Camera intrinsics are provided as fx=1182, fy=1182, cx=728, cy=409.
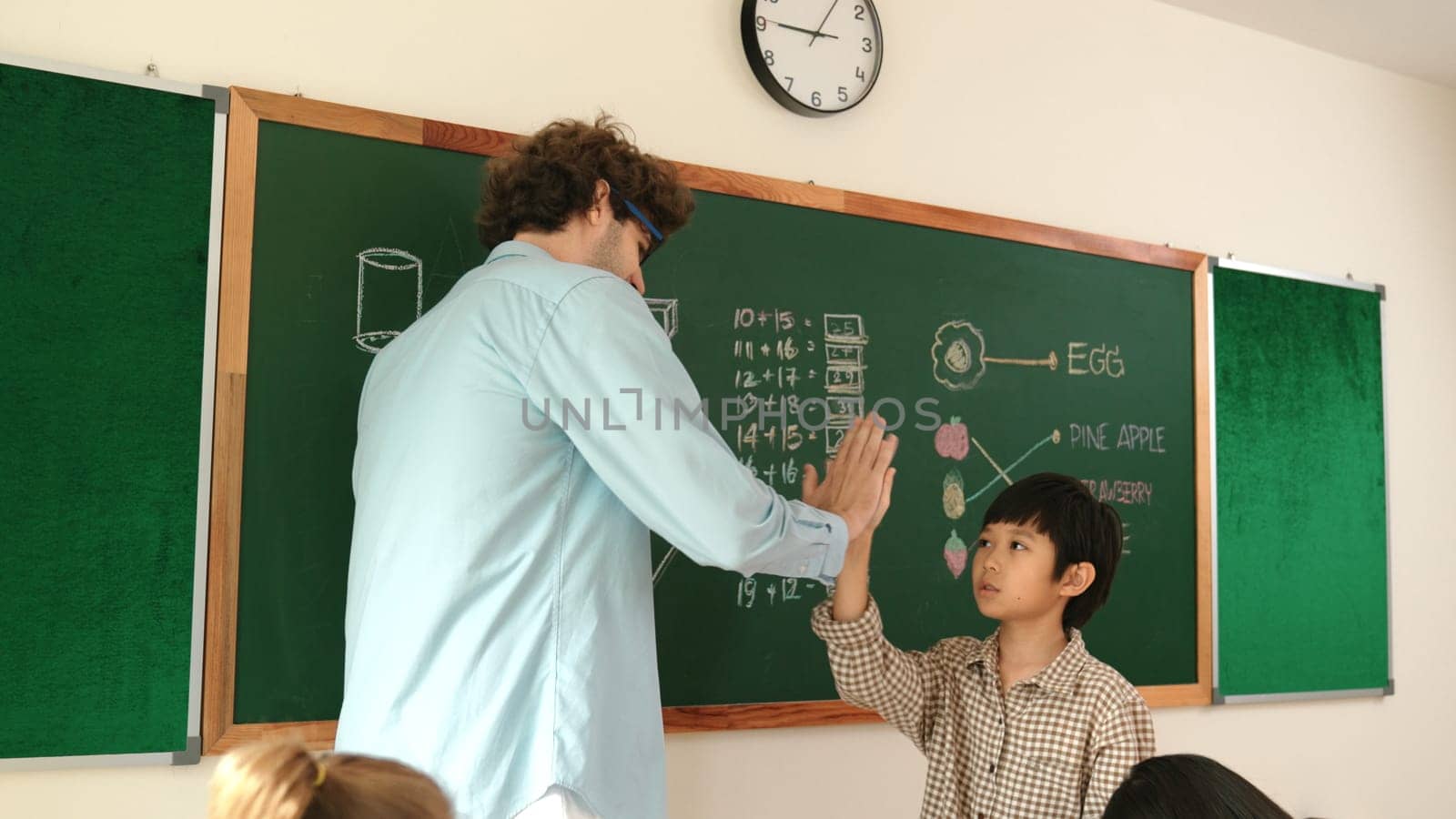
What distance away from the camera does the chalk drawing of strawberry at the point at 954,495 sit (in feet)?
9.62

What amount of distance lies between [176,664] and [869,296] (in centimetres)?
169

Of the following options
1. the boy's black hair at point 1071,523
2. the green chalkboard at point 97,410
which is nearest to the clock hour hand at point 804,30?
the boy's black hair at point 1071,523

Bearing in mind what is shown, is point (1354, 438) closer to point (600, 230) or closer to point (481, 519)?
point (600, 230)

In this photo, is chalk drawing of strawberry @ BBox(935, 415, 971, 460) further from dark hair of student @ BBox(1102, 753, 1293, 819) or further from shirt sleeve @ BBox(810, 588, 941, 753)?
dark hair of student @ BBox(1102, 753, 1293, 819)

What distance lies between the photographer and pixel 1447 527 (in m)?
3.93

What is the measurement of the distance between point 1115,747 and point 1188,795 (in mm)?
770

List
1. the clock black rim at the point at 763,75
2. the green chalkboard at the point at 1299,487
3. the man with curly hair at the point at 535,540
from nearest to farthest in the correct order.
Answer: the man with curly hair at the point at 535,540
the clock black rim at the point at 763,75
the green chalkboard at the point at 1299,487

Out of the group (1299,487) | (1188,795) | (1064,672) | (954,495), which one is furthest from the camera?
(1299,487)

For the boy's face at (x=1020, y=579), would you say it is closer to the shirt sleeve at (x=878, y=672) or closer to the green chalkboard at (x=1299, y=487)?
the shirt sleeve at (x=878, y=672)

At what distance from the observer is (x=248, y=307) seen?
84.4 inches

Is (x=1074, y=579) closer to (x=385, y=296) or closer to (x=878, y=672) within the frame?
(x=878, y=672)

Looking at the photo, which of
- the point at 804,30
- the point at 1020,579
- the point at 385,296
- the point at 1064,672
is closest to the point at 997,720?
the point at 1064,672

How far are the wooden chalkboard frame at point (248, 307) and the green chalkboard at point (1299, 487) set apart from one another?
3.82ft

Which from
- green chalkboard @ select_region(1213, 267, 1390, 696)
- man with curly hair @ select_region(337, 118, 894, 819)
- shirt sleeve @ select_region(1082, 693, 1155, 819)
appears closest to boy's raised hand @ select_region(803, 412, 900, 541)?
man with curly hair @ select_region(337, 118, 894, 819)
